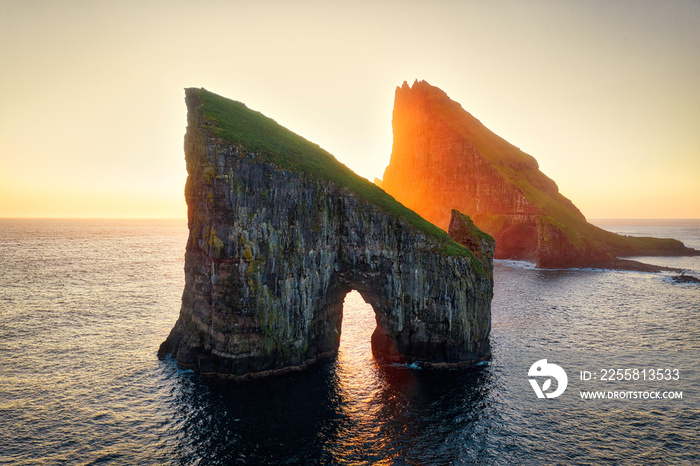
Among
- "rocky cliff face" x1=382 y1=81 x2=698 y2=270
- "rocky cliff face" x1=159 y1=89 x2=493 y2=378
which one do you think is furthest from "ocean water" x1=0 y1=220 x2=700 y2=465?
"rocky cliff face" x1=382 y1=81 x2=698 y2=270

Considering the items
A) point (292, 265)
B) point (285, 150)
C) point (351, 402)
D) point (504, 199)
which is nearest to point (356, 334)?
point (292, 265)

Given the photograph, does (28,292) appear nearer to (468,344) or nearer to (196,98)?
(196,98)

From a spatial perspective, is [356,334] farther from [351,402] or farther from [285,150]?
[285,150]

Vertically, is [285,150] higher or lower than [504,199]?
lower

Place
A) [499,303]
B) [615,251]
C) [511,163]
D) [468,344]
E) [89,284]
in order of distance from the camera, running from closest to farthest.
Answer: [468,344], [499,303], [89,284], [615,251], [511,163]

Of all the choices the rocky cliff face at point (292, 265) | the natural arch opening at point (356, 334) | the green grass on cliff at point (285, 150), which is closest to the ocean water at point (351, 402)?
the natural arch opening at point (356, 334)

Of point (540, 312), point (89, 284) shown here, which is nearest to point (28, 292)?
A: point (89, 284)
